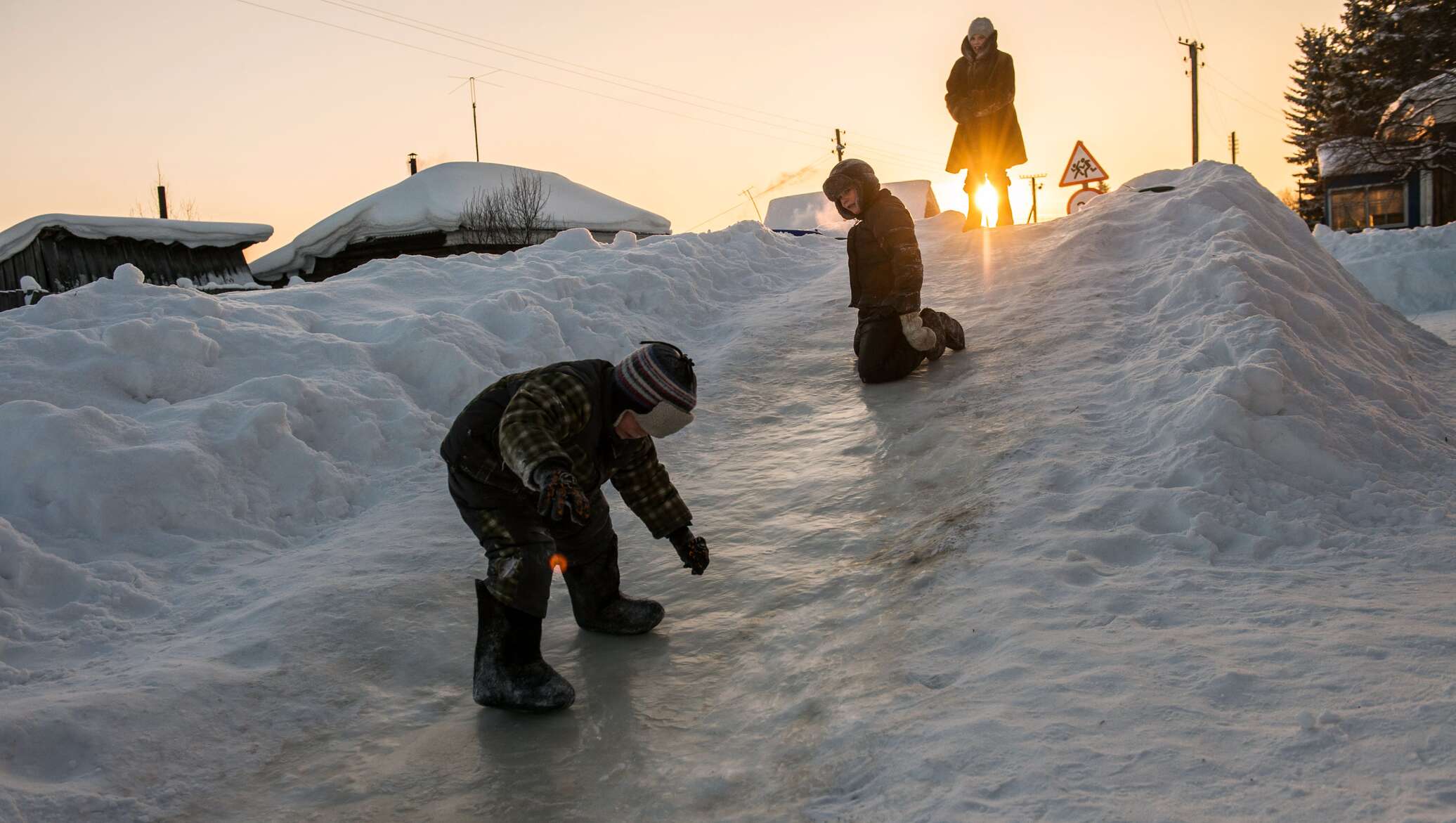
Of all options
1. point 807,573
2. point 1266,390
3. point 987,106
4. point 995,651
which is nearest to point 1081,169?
point 987,106

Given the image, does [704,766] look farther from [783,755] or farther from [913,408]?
[913,408]

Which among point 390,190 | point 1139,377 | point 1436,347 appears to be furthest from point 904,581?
point 390,190

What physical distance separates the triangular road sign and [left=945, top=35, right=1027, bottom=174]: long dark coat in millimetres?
3802

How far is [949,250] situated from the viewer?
33.9ft

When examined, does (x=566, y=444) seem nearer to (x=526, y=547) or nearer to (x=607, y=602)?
(x=526, y=547)

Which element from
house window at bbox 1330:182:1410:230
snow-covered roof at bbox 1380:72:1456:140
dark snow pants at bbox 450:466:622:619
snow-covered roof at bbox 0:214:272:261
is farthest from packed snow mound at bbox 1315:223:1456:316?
snow-covered roof at bbox 0:214:272:261

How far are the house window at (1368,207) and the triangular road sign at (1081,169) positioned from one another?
1853 centimetres

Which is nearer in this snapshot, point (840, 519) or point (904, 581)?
point (904, 581)

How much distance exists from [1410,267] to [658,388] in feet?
46.2

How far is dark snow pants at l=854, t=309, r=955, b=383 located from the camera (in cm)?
660

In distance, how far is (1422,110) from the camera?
19.2 m

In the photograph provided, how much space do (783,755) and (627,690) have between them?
0.77m

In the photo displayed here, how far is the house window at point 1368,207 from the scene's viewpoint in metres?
27.2

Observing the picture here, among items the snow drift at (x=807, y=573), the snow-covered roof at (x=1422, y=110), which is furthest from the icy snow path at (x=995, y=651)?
the snow-covered roof at (x=1422, y=110)
